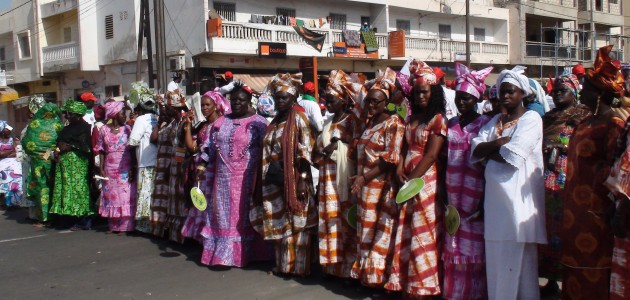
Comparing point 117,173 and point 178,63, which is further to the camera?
point 178,63

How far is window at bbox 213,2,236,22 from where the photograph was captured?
23.8 metres

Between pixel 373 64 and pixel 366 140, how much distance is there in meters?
24.5

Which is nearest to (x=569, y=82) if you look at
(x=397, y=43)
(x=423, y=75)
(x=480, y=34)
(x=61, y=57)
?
(x=423, y=75)

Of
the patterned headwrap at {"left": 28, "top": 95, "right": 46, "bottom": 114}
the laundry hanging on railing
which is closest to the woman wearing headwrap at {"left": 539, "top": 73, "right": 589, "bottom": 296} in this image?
the patterned headwrap at {"left": 28, "top": 95, "right": 46, "bottom": 114}

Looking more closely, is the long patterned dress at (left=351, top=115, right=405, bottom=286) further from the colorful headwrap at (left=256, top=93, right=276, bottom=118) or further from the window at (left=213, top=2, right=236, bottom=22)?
the window at (left=213, top=2, right=236, bottom=22)

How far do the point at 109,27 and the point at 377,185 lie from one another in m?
24.7

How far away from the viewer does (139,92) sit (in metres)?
8.45

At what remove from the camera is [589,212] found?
12.4 ft

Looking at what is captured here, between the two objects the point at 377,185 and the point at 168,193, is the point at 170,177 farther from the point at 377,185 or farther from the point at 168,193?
the point at 377,185

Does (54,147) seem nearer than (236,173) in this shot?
No

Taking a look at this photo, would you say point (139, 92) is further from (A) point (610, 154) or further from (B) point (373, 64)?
(B) point (373, 64)

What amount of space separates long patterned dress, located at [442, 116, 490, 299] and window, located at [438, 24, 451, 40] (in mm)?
28430

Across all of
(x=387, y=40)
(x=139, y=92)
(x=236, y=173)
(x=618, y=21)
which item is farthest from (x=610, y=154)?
(x=618, y=21)

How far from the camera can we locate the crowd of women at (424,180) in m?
3.91
